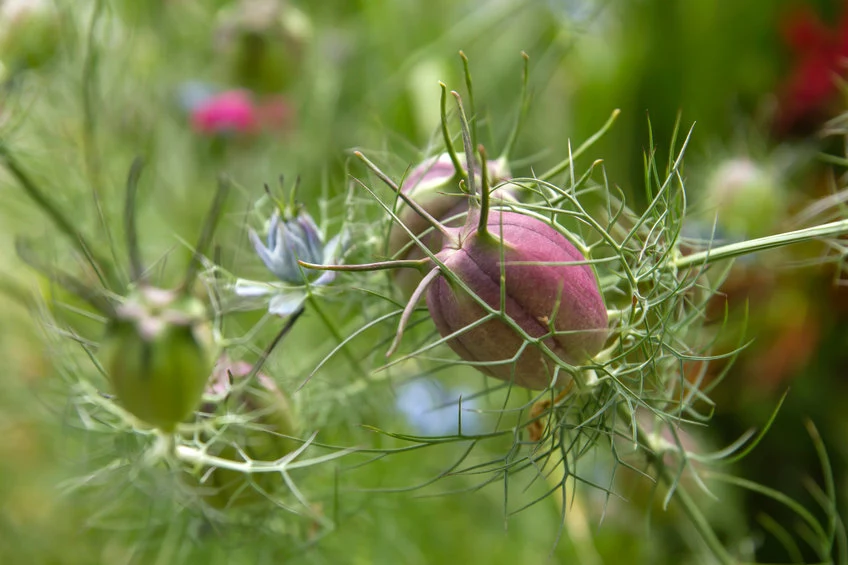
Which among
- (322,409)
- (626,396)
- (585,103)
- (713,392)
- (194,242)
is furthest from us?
(585,103)

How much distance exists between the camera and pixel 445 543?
0.75 metres

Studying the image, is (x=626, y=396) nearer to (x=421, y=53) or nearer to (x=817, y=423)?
(x=421, y=53)

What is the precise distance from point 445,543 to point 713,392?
0.35m

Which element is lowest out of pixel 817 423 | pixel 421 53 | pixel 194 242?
pixel 817 423

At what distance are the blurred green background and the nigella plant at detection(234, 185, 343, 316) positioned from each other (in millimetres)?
84

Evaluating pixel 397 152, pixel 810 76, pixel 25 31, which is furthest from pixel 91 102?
pixel 810 76

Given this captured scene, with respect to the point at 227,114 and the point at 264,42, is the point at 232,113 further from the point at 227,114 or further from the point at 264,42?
the point at 264,42

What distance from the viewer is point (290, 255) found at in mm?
407

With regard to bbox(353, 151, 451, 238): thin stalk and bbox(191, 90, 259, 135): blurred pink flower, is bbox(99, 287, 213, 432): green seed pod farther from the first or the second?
bbox(191, 90, 259, 135): blurred pink flower

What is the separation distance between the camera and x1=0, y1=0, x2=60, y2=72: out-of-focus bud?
0.58 metres

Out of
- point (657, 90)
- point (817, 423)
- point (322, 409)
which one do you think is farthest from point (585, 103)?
point (322, 409)

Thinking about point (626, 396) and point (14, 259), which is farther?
point (14, 259)

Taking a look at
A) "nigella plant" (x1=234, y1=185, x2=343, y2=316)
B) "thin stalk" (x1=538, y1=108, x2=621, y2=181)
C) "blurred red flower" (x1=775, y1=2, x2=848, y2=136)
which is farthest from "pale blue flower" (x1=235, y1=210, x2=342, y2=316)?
"blurred red flower" (x1=775, y1=2, x2=848, y2=136)

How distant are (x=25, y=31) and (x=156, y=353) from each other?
1.22 feet
